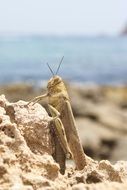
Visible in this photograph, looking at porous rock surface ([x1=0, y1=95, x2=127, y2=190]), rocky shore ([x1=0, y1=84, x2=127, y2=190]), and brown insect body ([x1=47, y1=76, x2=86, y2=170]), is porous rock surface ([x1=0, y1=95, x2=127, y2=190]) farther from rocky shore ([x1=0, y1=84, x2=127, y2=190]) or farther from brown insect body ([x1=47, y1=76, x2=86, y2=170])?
brown insect body ([x1=47, y1=76, x2=86, y2=170])

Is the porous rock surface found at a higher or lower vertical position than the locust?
lower

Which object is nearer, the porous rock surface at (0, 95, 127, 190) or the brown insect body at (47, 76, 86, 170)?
the porous rock surface at (0, 95, 127, 190)

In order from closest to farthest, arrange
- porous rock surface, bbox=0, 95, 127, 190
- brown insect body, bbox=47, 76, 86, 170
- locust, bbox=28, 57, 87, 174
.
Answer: porous rock surface, bbox=0, 95, 127, 190 < locust, bbox=28, 57, 87, 174 < brown insect body, bbox=47, 76, 86, 170

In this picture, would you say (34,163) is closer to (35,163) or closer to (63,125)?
(35,163)

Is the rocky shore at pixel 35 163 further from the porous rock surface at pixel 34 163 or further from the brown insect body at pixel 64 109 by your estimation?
the brown insect body at pixel 64 109

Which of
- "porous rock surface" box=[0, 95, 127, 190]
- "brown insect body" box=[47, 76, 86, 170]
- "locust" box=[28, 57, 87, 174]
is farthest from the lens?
"brown insect body" box=[47, 76, 86, 170]

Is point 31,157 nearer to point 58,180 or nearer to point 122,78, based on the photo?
point 58,180

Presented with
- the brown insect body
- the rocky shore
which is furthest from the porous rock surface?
the brown insect body
